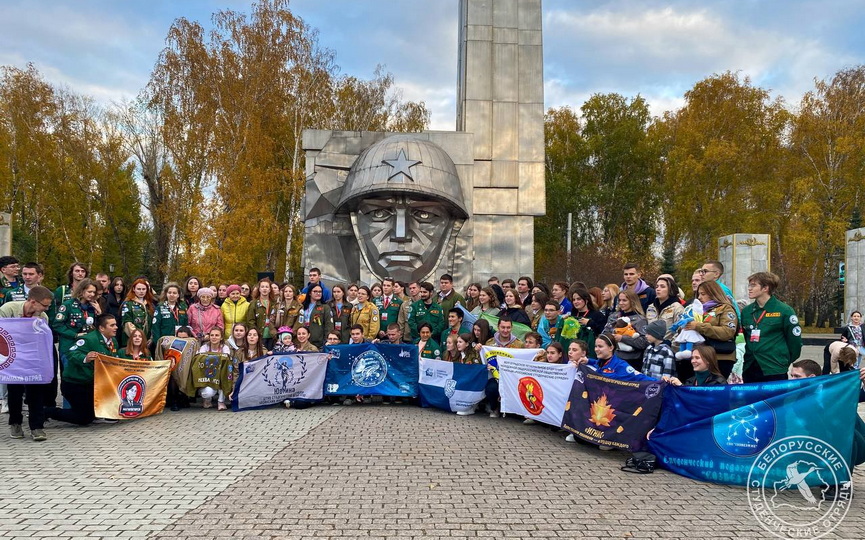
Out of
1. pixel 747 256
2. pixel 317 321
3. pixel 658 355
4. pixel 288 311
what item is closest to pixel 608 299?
pixel 658 355

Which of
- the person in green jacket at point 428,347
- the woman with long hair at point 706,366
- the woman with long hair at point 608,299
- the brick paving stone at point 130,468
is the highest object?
the woman with long hair at point 608,299

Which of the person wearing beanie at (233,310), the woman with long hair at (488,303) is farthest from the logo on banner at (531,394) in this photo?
the person wearing beanie at (233,310)

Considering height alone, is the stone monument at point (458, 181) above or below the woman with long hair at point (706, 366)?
above

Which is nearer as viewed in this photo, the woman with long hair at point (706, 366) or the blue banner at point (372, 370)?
the woman with long hair at point (706, 366)

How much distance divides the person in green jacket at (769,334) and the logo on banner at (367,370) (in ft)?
14.9

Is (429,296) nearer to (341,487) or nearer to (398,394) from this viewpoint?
(398,394)

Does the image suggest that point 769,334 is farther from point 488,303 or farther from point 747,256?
point 747,256

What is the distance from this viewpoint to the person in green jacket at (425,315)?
8.77m

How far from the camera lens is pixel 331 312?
348 inches

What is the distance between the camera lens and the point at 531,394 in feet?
22.3

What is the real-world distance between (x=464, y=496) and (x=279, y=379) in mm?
4063

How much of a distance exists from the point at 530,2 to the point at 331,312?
1073 cm

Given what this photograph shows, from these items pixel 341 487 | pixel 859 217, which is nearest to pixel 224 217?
pixel 341 487

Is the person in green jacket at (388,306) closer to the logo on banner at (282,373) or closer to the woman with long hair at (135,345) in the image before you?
the logo on banner at (282,373)
